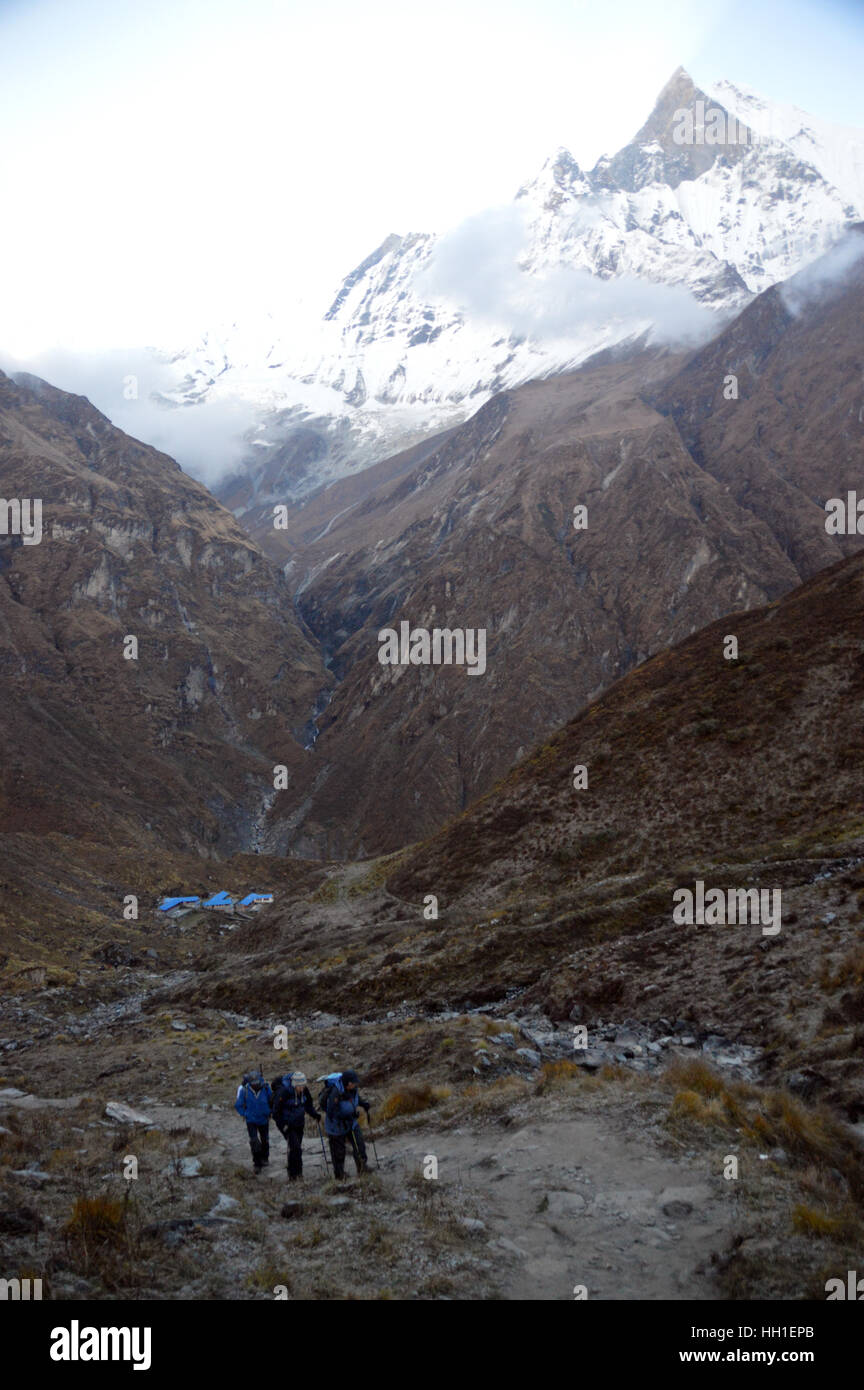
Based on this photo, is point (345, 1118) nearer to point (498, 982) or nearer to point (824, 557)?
point (498, 982)

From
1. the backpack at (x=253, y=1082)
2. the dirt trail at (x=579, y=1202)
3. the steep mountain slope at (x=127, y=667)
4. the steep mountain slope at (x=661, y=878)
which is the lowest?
the dirt trail at (x=579, y=1202)

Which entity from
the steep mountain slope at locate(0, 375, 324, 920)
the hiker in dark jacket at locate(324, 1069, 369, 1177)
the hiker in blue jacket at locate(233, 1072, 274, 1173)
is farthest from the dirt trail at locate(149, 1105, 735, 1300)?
the steep mountain slope at locate(0, 375, 324, 920)

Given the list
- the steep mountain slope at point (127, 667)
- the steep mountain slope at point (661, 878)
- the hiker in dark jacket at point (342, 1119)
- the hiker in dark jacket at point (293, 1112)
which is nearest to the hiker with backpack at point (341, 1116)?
the hiker in dark jacket at point (342, 1119)

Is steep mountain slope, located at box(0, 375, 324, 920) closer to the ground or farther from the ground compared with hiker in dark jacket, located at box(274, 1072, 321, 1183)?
farther from the ground

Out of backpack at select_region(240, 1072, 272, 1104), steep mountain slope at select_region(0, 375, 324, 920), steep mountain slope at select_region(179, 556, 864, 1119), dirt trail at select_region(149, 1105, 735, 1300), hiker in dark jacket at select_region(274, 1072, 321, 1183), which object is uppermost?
steep mountain slope at select_region(0, 375, 324, 920)

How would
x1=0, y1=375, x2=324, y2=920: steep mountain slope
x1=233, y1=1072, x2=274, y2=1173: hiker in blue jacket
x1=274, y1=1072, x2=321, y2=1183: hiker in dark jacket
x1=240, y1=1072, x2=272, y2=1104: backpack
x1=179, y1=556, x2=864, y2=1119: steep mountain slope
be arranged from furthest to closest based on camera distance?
x1=0, y1=375, x2=324, y2=920: steep mountain slope, x1=179, y1=556, x2=864, y2=1119: steep mountain slope, x1=240, y1=1072, x2=272, y2=1104: backpack, x1=233, y1=1072, x2=274, y2=1173: hiker in blue jacket, x1=274, y1=1072, x2=321, y2=1183: hiker in dark jacket

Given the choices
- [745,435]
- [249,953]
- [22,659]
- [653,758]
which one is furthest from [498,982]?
[745,435]

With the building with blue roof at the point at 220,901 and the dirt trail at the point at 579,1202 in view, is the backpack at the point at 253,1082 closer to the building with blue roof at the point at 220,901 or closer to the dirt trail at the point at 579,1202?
the dirt trail at the point at 579,1202

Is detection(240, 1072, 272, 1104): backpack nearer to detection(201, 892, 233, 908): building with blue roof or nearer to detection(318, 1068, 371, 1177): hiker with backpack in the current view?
detection(318, 1068, 371, 1177): hiker with backpack
